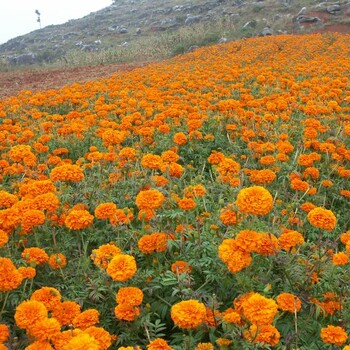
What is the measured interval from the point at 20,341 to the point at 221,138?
11.8ft

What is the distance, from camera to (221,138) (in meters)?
5.15

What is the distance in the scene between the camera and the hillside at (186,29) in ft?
73.6

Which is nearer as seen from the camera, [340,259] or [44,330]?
[44,330]

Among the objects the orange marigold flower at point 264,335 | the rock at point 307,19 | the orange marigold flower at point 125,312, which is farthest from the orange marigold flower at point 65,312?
the rock at point 307,19

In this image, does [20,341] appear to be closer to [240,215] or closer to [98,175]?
[240,215]

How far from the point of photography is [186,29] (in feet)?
97.6

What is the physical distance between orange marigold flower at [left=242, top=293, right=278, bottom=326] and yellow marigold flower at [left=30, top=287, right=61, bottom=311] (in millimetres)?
904

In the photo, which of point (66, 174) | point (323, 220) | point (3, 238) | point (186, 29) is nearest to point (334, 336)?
point (323, 220)

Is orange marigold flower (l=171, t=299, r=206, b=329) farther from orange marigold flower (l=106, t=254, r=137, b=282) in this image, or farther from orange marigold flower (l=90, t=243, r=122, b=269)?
orange marigold flower (l=90, t=243, r=122, b=269)

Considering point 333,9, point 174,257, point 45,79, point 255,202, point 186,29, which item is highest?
point 186,29

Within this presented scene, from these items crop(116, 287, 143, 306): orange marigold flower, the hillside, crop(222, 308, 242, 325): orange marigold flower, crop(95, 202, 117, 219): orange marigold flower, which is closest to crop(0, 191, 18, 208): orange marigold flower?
crop(95, 202, 117, 219): orange marigold flower

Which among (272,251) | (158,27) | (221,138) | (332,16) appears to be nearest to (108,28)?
(158,27)

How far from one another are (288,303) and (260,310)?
15.8 inches

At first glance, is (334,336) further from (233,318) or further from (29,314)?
(29,314)
